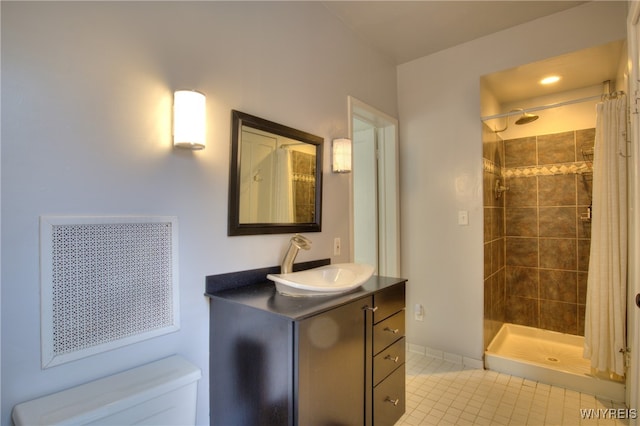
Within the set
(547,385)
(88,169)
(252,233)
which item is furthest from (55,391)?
(547,385)

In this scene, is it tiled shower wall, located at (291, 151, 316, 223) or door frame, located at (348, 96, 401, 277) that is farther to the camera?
door frame, located at (348, 96, 401, 277)

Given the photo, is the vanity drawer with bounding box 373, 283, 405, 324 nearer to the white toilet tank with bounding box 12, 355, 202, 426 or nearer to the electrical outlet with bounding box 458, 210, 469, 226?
the white toilet tank with bounding box 12, 355, 202, 426

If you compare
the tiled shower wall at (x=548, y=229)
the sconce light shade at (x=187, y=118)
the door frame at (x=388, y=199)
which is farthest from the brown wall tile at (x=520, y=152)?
the sconce light shade at (x=187, y=118)

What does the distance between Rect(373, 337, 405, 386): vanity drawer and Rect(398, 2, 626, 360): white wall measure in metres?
1.08

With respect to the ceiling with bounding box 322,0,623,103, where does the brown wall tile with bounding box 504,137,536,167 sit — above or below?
below

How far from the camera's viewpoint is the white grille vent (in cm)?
100

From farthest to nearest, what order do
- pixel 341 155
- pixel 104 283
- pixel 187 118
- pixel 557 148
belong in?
pixel 557 148, pixel 341 155, pixel 187 118, pixel 104 283

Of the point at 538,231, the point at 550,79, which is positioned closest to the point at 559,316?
the point at 538,231

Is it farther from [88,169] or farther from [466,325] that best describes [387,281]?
[88,169]

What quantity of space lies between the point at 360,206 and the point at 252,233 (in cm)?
161

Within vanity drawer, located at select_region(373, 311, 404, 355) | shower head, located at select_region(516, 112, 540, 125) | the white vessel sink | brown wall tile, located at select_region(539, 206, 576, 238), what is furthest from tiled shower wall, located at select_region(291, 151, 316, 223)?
brown wall tile, located at select_region(539, 206, 576, 238)

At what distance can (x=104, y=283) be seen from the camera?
111 centimetres

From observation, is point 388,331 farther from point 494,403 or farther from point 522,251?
point 522,251

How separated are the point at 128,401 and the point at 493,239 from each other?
9.36ft
